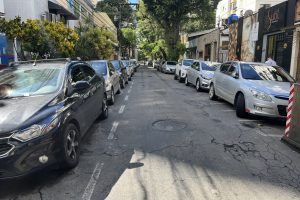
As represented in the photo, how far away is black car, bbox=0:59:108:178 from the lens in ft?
11.8

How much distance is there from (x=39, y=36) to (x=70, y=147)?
29.1ft

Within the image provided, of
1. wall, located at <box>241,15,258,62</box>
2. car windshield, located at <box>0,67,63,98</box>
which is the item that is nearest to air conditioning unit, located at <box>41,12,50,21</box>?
car windshield, located at <box>0,67,63,98</box>

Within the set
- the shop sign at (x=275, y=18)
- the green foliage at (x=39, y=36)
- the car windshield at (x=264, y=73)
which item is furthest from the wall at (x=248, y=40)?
the green foliage at (x=39, y=36)

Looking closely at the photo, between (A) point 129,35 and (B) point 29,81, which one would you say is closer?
(B) point 29,81

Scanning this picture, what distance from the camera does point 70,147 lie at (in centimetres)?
457

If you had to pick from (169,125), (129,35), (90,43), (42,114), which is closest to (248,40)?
(90,43)

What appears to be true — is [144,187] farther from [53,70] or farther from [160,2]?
[160,2]

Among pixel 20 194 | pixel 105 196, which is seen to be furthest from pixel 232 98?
pixel 20 194

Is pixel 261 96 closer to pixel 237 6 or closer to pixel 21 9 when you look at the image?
pixel 21 9

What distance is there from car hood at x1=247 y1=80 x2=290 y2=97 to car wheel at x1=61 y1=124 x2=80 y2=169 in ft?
16.6

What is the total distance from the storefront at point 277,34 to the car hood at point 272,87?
7.86 meters

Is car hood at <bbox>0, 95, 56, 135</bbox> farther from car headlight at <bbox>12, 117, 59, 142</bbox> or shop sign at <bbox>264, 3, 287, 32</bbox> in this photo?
shop sign at <bbox>264, 3, 287, 32</bbox>

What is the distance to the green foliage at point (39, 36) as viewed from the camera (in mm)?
11391

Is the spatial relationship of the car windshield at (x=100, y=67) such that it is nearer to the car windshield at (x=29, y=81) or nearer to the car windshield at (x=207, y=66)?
the car windshield at (x=29, y=81)
